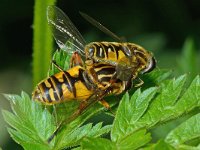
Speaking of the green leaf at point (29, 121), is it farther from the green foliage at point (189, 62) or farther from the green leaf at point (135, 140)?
the green foliage at point (189, 62)

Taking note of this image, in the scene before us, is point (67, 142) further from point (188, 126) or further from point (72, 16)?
point (72, 16)

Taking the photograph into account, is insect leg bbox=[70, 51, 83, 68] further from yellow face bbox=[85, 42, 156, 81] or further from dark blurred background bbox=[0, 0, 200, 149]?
dark blurred background bbox=[0, 0, 200, 149]

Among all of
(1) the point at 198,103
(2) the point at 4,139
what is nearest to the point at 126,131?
(1) the point at 198,103

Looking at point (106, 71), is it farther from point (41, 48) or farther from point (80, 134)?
point (41, 48)

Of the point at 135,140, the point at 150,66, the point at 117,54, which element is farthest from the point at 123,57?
the point at 135,140

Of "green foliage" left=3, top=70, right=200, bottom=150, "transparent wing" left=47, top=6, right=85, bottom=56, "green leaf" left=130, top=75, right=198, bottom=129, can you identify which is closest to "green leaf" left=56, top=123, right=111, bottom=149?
"green foliage" left=3, top=70, right=200, bottom=150

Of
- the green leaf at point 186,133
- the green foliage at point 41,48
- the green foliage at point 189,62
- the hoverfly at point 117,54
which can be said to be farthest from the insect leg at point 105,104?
the green foliage at point 189,62

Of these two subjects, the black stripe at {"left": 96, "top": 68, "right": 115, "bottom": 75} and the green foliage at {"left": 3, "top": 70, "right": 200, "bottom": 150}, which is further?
the black stripe at {"left": 96, "top": 68, "right": 115, "bottom": 75}
